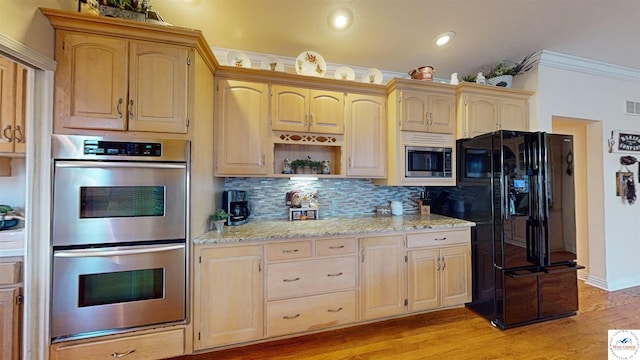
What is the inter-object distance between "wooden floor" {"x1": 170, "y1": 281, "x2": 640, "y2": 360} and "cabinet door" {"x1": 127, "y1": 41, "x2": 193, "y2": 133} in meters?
1.74

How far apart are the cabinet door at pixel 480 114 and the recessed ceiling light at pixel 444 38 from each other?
2.01 feet

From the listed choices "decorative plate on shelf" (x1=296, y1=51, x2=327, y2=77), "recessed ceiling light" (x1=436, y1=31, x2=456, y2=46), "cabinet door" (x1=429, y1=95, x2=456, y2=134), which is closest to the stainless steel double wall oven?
"decorative plate on shelf" (x1=296, y1=51, x2=327, y2=77)

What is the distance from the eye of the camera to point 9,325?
4.76 ft

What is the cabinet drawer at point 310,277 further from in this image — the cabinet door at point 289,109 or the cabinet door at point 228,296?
the cabinet door at point 289,109

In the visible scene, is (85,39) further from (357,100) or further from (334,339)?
(334,339)

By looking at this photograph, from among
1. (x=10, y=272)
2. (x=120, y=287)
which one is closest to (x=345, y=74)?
(x=120, y=287)

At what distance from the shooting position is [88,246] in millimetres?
1554

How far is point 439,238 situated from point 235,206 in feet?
6.53

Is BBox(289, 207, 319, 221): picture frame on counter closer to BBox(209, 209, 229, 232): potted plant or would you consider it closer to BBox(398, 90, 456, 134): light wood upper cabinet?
BBox(209, 209, 229, 232): potted plant

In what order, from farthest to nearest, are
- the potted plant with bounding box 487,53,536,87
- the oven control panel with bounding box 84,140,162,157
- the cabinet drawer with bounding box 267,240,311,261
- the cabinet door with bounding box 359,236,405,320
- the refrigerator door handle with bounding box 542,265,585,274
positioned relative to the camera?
the potted plant with bounding box 487,53,536,87 < the refrigerator door handle with bounding box 542,265,585,274 < the cabinet door with bounding box 359,236,405,320 < the cabinet drawer with bounding box 267,240,311,261 < the oven control panel with bounding box 84,140,162,157

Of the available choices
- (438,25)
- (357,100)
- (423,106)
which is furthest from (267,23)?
(423,106)

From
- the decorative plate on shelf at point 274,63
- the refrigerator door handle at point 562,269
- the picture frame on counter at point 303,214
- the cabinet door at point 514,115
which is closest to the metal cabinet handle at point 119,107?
the decorative plate on shelf at point 274,63

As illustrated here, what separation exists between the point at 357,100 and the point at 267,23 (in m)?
1.10

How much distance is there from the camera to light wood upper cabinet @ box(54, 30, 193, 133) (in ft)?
5.11
